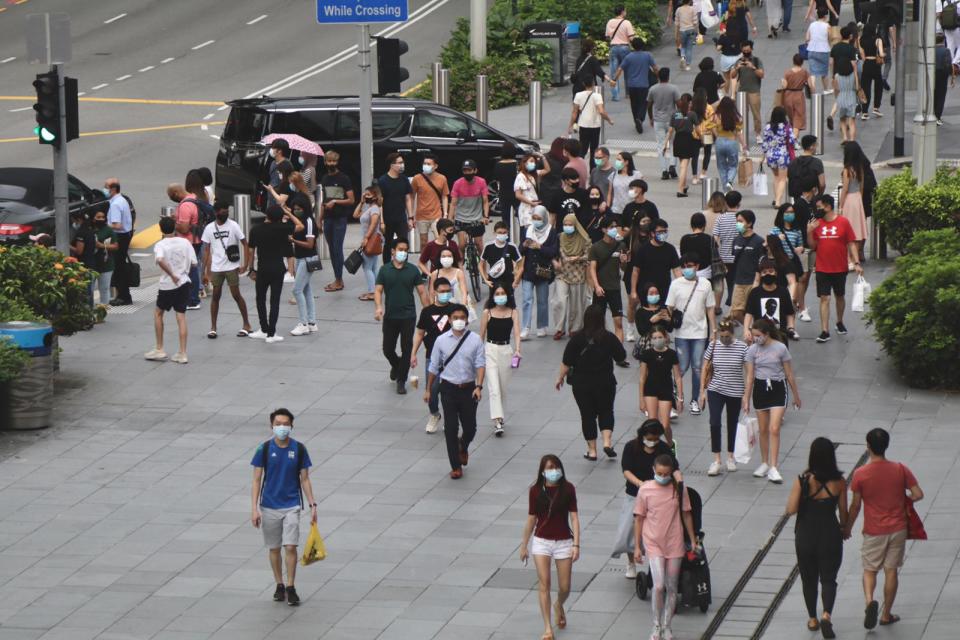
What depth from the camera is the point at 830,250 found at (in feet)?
67.5

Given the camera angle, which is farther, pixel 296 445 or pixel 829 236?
pixel 829 236

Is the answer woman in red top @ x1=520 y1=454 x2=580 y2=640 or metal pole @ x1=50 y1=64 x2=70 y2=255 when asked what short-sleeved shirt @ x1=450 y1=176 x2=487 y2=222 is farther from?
woman in red top @ x1=520 y1=454 x2=580 y2=640

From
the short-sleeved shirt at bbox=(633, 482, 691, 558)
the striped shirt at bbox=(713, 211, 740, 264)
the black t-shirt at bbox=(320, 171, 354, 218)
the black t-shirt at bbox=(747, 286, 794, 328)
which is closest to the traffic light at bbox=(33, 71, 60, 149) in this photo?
the black t-shirt at bbox=(320, 171, 354, 218)

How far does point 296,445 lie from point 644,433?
8.26 feet

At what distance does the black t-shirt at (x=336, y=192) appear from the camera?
23156mm

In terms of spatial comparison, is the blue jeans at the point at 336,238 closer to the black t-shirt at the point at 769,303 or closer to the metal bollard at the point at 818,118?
the black t-shirt at the point at 769,303

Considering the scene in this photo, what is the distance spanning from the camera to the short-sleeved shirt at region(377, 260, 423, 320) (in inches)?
750

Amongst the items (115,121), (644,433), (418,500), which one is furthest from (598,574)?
(115,121)

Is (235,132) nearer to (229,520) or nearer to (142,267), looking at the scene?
(142,267)

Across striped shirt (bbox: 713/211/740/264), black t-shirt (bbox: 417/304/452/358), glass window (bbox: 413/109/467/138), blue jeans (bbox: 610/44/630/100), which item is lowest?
black t-shirt (bbox: 417/304/452/358)

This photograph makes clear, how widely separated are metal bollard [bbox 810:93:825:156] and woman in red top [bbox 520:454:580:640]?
18.1 metres

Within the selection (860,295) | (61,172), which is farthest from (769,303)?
(61,172)

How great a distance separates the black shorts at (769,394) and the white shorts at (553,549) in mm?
3795

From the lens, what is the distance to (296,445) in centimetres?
1399
